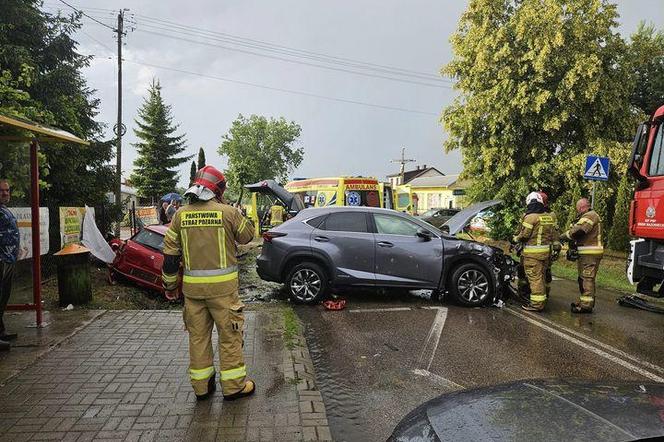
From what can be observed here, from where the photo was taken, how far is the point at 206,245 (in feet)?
13.6

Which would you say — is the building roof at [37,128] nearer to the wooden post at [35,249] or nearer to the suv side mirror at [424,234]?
the wooden post at [35,249]

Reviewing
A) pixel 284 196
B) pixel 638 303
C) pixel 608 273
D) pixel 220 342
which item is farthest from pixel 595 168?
pixel 220 342

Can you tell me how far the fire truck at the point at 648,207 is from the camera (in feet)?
23.2

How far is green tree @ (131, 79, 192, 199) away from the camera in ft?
152

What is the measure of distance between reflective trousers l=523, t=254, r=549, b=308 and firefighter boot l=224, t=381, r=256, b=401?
17.7 ft

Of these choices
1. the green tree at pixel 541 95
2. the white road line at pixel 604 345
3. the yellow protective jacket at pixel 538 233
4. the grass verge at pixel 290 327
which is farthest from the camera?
the green tree at pixel 541 95

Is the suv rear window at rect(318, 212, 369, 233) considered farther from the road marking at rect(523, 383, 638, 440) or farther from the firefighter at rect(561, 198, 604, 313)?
the road marking at rect(523, 383, 638, 440)

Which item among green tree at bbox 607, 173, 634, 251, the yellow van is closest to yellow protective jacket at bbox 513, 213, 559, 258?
green tree at bbox 607, 173, 634, 251

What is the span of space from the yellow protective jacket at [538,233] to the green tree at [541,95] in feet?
35.1

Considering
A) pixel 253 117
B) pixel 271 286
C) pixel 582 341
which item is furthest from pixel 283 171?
pixel 582 341

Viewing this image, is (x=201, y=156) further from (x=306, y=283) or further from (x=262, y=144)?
(x=306, y=283)

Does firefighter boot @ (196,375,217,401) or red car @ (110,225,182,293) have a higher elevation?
red car @ (110,225,182,293)

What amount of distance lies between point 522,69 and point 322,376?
16451 millimetres

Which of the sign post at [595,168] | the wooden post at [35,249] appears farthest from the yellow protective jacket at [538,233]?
the wooden post at [35,249]
